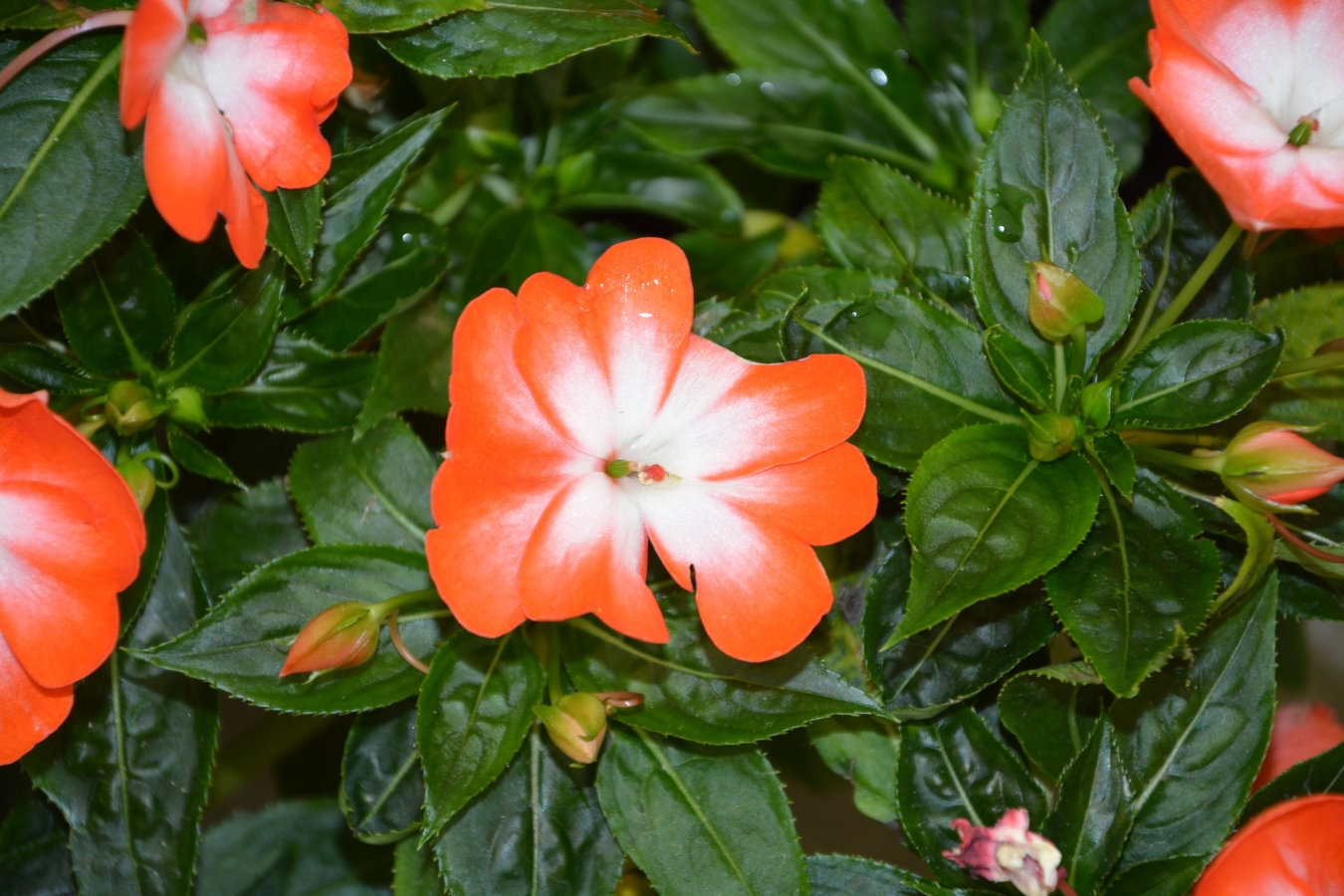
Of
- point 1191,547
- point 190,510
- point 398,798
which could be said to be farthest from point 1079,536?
point 190,510

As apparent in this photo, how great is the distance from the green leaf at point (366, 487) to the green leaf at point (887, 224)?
0.44 meters

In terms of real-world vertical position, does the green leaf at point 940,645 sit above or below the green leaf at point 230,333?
below

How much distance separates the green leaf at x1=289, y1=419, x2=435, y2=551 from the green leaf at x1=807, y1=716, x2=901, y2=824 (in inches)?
15.3

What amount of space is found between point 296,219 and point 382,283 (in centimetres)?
15

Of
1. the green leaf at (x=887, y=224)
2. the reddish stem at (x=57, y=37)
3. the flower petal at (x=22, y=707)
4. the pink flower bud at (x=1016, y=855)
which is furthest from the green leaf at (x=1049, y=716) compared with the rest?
the reddish stem at (x=57, y=37)

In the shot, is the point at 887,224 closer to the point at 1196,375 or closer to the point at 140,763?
the point at 1196,375

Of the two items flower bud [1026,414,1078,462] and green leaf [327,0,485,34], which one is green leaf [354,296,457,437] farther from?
flower bud [1026,414,1078,462]

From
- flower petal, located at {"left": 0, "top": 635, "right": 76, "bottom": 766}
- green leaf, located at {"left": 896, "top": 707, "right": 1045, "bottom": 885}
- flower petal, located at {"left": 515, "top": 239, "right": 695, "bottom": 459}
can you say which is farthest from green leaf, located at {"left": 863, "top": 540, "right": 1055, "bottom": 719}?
flower petal, located at {"left": 0, "top": 635, "right": 76, "bottom": 766}

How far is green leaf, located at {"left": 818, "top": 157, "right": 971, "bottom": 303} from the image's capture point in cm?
103

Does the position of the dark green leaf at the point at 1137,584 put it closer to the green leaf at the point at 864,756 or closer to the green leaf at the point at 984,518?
the green leaf at the point at 984,518

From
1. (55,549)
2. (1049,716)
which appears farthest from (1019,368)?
(55,549)

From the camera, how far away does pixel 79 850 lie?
2.91 feet

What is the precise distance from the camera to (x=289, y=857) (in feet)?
3.48

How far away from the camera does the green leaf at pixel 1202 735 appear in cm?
85
